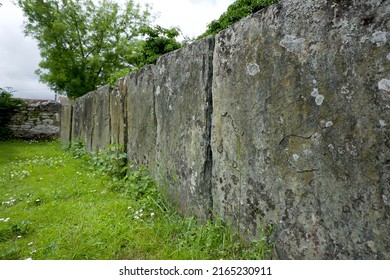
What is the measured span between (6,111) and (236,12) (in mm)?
9441

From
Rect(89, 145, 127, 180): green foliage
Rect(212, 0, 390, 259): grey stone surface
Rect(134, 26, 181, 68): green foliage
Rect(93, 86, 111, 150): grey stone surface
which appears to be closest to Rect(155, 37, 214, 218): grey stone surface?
Rect(212, 0, 390, 259): grey stone surface

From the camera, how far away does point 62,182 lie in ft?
12.5

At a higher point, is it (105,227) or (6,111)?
(6,111)

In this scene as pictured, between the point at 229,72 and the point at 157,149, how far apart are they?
1.35m

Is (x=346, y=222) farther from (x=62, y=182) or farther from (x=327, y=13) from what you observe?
(x=62, y=182)

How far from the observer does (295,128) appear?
151 centimetres

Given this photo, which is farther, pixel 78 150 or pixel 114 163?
pixel 78 150

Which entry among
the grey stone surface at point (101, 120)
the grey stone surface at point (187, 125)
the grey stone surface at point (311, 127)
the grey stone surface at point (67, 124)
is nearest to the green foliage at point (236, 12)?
the grey stone surface at point (101, 120)

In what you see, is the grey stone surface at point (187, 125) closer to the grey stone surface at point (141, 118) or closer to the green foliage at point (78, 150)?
the grey stone surface at point (141, 118)

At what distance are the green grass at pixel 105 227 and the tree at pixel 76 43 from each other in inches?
627

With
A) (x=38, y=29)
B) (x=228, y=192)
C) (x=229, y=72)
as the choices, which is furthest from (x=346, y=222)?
(x=38, y=29)

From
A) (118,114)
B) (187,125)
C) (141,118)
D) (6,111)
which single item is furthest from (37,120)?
(187,125)

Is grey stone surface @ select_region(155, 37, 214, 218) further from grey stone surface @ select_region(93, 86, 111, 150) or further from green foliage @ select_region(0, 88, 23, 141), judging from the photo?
green foliage @ select_region(0, 88, 23, 141)

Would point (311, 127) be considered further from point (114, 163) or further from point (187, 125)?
point (114, 163)
